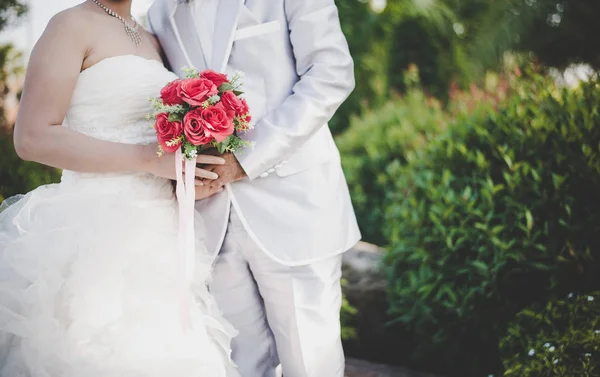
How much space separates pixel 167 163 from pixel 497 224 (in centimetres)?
207

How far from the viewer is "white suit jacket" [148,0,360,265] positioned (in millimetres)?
2178

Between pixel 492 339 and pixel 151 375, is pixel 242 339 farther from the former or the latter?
pixel 492 339

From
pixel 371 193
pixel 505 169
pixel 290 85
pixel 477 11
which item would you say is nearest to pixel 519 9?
pixel 477 11

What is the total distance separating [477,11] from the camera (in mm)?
9016

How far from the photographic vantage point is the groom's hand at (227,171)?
2168mm

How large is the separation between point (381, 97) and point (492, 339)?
5459 mm

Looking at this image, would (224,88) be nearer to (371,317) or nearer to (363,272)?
Answer: (363,272)

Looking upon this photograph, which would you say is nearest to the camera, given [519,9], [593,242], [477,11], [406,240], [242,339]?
[242,339]

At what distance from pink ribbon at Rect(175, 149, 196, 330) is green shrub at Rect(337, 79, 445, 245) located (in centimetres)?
331

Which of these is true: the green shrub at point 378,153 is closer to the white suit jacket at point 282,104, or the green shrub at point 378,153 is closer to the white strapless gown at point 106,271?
the white suit jacket at point 282,104

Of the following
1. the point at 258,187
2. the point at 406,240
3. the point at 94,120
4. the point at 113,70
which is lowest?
the point at 406,240

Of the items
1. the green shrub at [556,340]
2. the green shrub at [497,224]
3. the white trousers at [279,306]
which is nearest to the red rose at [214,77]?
the white trousers at [279,306]

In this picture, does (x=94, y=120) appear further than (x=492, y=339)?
No

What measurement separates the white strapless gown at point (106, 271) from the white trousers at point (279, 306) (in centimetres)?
17
